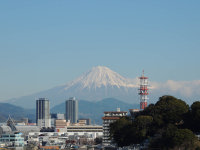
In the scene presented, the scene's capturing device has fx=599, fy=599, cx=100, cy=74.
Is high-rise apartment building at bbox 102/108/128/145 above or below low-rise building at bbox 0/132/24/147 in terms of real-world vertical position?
above

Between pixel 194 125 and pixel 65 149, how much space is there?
43.6 meters

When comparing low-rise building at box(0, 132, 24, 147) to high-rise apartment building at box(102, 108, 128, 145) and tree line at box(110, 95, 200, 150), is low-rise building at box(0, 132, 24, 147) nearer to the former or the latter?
high-rise apartment building at box(102, 108, 128, 145)

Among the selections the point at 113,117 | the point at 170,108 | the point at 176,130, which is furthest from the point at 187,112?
the point at 113,117

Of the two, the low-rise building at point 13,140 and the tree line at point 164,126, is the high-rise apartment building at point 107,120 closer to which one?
the low-rise building at point 13,140

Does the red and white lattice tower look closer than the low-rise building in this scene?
No

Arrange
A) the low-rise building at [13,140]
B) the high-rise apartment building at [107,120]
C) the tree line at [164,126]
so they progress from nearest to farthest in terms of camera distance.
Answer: the tree line at [164,126]
the low-rise building at [13,140]
the high-rise apartment building at [107,120]

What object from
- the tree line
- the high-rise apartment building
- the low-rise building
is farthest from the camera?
the high-rise apartment building

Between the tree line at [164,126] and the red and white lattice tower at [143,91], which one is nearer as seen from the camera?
the tree line at [164,126]

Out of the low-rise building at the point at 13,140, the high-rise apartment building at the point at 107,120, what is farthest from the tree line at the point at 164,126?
the high-rise apartment building at the point at 107,120

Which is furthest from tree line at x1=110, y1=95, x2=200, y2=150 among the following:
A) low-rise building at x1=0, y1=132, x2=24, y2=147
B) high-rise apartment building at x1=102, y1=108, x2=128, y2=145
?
high-rise apartment building at x1=102, y1=108, x2=128, y2=145

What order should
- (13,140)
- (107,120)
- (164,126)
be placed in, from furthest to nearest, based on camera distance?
1. (107,120)
2. (13,140)
3. (164,126)

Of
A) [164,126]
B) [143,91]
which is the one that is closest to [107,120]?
[143,91]

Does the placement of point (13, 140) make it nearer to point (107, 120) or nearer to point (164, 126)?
point (107, 120)

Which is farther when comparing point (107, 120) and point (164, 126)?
point (107, 120)
